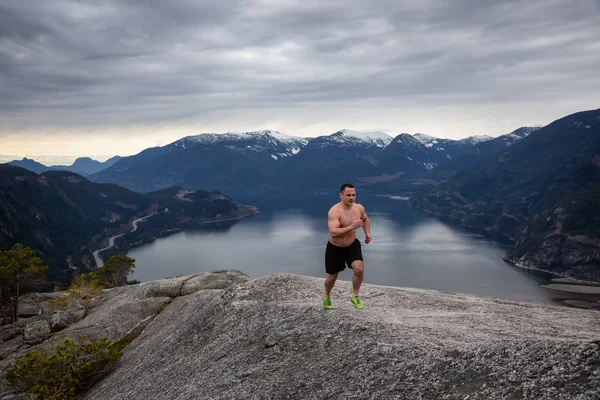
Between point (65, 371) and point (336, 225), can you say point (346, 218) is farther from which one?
point (65, 371)

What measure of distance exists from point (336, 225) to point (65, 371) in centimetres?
1826

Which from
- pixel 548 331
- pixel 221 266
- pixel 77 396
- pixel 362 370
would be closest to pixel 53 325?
pixel 77 396

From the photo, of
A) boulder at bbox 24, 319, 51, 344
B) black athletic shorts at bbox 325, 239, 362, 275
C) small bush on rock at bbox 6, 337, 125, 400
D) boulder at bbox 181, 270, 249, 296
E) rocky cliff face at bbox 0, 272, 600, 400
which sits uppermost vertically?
black athletic shorts at bbox 325, 239, 362, 275

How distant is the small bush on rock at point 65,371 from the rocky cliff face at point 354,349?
103 centimetres

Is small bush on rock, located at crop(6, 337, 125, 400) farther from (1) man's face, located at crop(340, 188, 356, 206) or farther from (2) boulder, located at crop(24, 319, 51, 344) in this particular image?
(1) man's face, located at crop(340, 188, 356, 206)

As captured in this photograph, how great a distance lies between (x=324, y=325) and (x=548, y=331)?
8667 mm

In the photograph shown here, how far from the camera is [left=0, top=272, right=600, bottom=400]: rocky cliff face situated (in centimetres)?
1006

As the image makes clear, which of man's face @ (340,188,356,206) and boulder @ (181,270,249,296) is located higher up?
man's face @ (340,188,356,206)

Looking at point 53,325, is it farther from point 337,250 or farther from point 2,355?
point 337,250

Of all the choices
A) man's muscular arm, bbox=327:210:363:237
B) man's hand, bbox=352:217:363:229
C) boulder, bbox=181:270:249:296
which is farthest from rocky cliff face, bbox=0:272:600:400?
boulder, bbox=181:270:249:296

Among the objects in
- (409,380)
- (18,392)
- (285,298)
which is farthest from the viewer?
(18,392)

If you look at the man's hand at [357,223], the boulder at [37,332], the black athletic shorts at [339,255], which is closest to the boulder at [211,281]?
the boulder at [37,332]

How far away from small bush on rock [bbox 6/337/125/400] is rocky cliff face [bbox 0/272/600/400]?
1027 mm

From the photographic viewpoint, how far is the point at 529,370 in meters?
9.87
